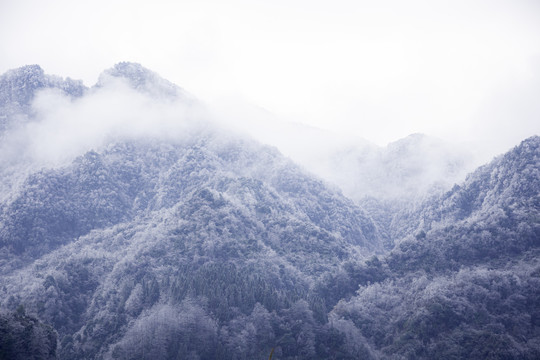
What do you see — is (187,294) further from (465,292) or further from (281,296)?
(465,292)

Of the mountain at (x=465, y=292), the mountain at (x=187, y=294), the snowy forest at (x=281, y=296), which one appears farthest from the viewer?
the mountain at (x=187, y=294)

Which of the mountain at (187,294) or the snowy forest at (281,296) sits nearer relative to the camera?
the snowy forest at (281,296)

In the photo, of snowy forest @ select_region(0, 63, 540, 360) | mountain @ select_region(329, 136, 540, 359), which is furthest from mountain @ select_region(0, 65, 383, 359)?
mountain @ select_region(329, 136, 540, 359)

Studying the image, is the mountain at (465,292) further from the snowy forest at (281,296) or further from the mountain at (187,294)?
the mountain at (187,294)

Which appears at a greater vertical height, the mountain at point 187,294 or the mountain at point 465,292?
the mountain at point 465,292

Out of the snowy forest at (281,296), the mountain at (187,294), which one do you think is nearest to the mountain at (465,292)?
the snowy forest at (281,296)

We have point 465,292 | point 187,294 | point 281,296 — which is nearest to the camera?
point 465,292

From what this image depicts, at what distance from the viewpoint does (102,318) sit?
472 ft

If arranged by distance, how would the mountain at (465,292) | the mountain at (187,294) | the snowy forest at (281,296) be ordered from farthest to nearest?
the mountain at (187,294) → the mountain at (465,292) → the snowy forest at (281,296)

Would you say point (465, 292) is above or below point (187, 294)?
above

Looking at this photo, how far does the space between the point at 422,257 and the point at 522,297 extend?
44.1 meters

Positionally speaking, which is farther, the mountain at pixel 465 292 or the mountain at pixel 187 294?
the mountain at pixel 187 294

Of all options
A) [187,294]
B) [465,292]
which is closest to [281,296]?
[187,294]

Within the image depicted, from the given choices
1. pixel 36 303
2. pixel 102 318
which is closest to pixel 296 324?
pixel 102 318
